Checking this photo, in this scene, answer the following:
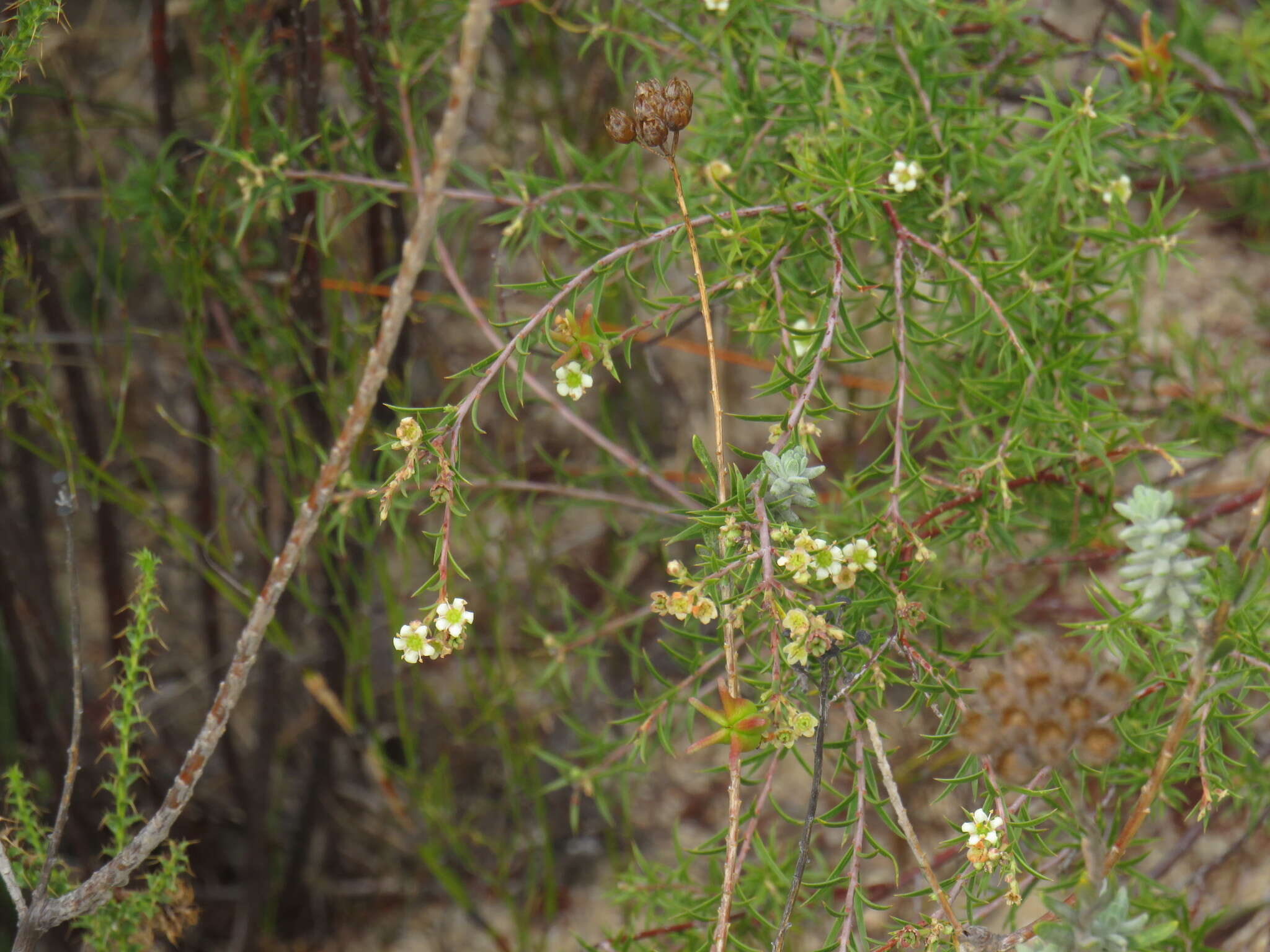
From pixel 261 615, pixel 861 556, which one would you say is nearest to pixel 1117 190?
pixel 861 556

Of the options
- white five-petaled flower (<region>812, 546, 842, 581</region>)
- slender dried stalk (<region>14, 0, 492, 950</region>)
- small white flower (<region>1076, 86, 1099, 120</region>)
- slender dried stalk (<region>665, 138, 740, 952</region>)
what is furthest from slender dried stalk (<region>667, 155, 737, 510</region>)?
small white flower (<region>1076, 86, 1099, 120</region>)

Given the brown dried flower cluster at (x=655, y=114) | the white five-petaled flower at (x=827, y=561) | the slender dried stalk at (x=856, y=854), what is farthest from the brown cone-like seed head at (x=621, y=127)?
the slender dried stalk at (x=856, y=854)

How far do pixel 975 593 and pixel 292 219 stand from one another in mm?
1216

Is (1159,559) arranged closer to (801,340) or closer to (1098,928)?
(1098,928)

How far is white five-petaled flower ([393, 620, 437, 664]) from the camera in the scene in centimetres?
91

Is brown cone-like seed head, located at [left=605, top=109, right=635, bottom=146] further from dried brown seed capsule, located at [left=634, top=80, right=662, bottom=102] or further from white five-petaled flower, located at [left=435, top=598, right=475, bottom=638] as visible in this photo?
white five-petaled flower, located at [left=435, top=598, right=475, bottom=638]

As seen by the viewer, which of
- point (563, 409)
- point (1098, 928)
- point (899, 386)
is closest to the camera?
point (1098, 928)

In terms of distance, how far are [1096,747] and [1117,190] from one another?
791 millimetres

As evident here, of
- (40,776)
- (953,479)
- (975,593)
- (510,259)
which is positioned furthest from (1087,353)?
(40,776)

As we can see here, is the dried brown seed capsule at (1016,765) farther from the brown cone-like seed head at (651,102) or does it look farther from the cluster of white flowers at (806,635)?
the brown cone-like seed head at (651,102)

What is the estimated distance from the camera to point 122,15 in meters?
2.33

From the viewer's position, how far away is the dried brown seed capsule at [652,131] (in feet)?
3.10

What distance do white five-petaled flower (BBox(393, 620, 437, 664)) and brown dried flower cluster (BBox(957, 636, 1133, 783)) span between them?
0.46 m

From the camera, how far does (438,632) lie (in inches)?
36.2
